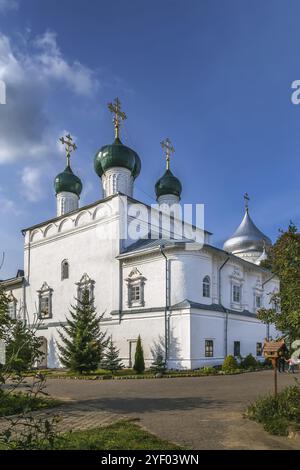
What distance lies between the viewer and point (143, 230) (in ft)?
89.8

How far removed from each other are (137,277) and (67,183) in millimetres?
12359

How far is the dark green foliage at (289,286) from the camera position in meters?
8.48

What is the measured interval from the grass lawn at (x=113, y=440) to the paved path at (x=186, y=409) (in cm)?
40

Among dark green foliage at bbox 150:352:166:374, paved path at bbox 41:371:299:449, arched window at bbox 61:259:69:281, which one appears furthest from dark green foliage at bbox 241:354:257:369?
arched window at bbox 61:259:69:281

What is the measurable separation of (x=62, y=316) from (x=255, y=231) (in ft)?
62.1

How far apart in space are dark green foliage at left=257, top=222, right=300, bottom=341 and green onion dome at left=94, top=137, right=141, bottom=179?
20.8m

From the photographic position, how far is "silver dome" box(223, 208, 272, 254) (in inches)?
1478

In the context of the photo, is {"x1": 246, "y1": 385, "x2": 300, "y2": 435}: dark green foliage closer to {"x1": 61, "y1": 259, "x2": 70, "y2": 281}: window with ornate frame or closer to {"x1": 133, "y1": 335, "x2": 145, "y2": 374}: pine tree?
{"x1": 133, "y1": 335, "x2": 145, "y2": 374}: pine tree

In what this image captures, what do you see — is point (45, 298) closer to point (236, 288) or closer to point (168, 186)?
point (168, 186)

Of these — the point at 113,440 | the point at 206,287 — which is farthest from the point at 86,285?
the point at 113,440

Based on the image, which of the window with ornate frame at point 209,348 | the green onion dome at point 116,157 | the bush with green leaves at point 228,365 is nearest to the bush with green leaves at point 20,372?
the bush with green leaves at point 228,365

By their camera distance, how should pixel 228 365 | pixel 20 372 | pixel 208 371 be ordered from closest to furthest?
1. pixel 20 372
2. pixel 208 371
3. pixel 228 365

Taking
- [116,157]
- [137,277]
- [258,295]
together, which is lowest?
[258,295]

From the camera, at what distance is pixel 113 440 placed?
263 inches
